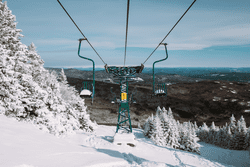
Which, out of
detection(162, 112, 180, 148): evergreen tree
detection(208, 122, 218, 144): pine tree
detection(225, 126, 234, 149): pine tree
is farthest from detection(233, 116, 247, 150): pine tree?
detection(162, 112, 180, 148): evergreen tree

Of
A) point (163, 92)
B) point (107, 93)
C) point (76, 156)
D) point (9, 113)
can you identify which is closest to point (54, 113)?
point (9, 113)

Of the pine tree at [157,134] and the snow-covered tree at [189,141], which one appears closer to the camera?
the pine tree at [157,134]

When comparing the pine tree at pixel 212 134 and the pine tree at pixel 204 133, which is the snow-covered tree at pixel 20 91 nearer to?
the pine tree at pixel 212 134

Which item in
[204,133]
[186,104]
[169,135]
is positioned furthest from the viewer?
[186,104]

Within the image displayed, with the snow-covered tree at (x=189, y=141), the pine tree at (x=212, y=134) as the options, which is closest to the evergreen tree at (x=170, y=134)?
the snow-covered tree at (x=189, y=141)

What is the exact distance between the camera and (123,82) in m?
17.2

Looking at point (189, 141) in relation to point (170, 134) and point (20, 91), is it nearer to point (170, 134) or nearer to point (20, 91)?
point (170, 134)

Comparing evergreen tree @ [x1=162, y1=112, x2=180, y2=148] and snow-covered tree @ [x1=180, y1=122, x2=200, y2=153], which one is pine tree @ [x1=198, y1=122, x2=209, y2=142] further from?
evergreen tree @ [x1=162, y1=112, x2=180, y2=148]

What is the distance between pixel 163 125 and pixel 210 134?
27548mm

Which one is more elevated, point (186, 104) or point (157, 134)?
point (186, 104)

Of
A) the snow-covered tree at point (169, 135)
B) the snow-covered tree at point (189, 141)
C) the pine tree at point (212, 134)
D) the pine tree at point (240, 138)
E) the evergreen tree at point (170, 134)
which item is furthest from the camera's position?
the pine tree at point (212, 134)

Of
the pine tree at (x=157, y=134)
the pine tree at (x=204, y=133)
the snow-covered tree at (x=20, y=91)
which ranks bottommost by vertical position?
the pine tree at (x=204, y=133)

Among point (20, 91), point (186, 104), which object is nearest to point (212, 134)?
point (186, 104)

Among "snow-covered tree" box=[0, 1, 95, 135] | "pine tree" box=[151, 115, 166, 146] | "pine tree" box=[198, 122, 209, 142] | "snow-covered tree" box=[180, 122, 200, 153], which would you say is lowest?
"pine tree" box=[198, 122, 209, 142]
